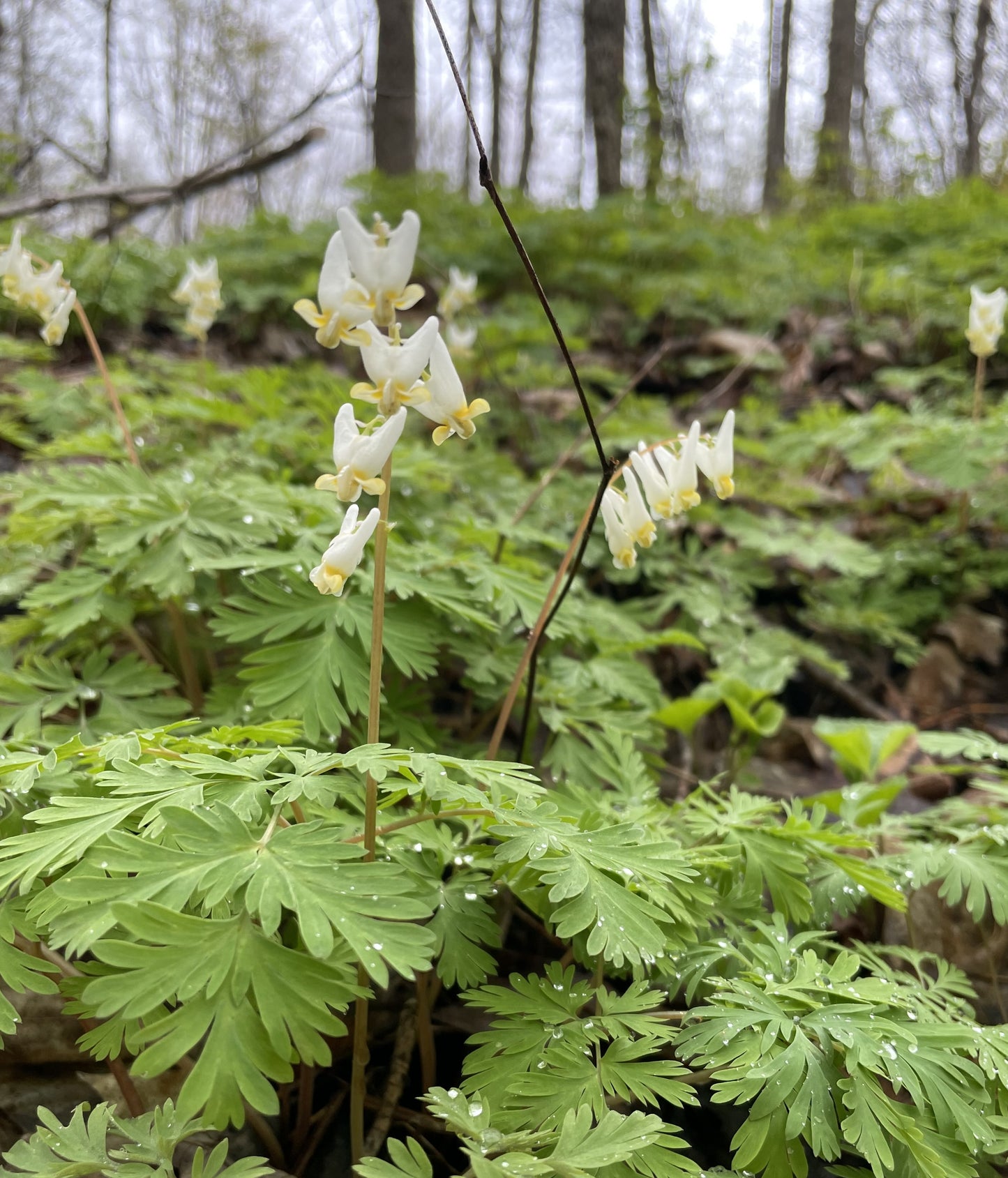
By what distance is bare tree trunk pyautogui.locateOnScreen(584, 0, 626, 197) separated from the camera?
9.25 meters

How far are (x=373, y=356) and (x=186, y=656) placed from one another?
156cm

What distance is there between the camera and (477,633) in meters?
2.31

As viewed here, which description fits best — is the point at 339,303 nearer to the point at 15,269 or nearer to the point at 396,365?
the point at 396,365

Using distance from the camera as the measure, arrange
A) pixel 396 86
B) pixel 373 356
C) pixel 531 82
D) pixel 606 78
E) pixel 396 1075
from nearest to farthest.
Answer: pixel 373 356 < pixel 396 1075 < pixel 396 86 < pixel 606 78 < pixel 531 82

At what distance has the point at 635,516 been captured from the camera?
1838 mm

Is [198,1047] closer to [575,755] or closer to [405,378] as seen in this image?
[575,755]

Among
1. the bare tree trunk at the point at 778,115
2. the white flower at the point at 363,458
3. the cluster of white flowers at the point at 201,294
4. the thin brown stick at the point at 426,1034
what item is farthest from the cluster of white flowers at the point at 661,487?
the bare tree trunk at the point at 778,115

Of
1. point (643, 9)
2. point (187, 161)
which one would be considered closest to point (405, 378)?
point (643, 9)

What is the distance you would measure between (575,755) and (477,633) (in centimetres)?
47

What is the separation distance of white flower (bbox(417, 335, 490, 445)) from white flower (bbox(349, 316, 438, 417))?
3.1 inches

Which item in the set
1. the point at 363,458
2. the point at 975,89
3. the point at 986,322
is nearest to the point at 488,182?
the point at 363,458

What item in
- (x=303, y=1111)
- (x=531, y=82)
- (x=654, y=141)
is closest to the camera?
(x=303, y=1111)

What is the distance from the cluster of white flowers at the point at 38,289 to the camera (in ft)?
7.68

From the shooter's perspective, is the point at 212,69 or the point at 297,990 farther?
the point at 212,69
